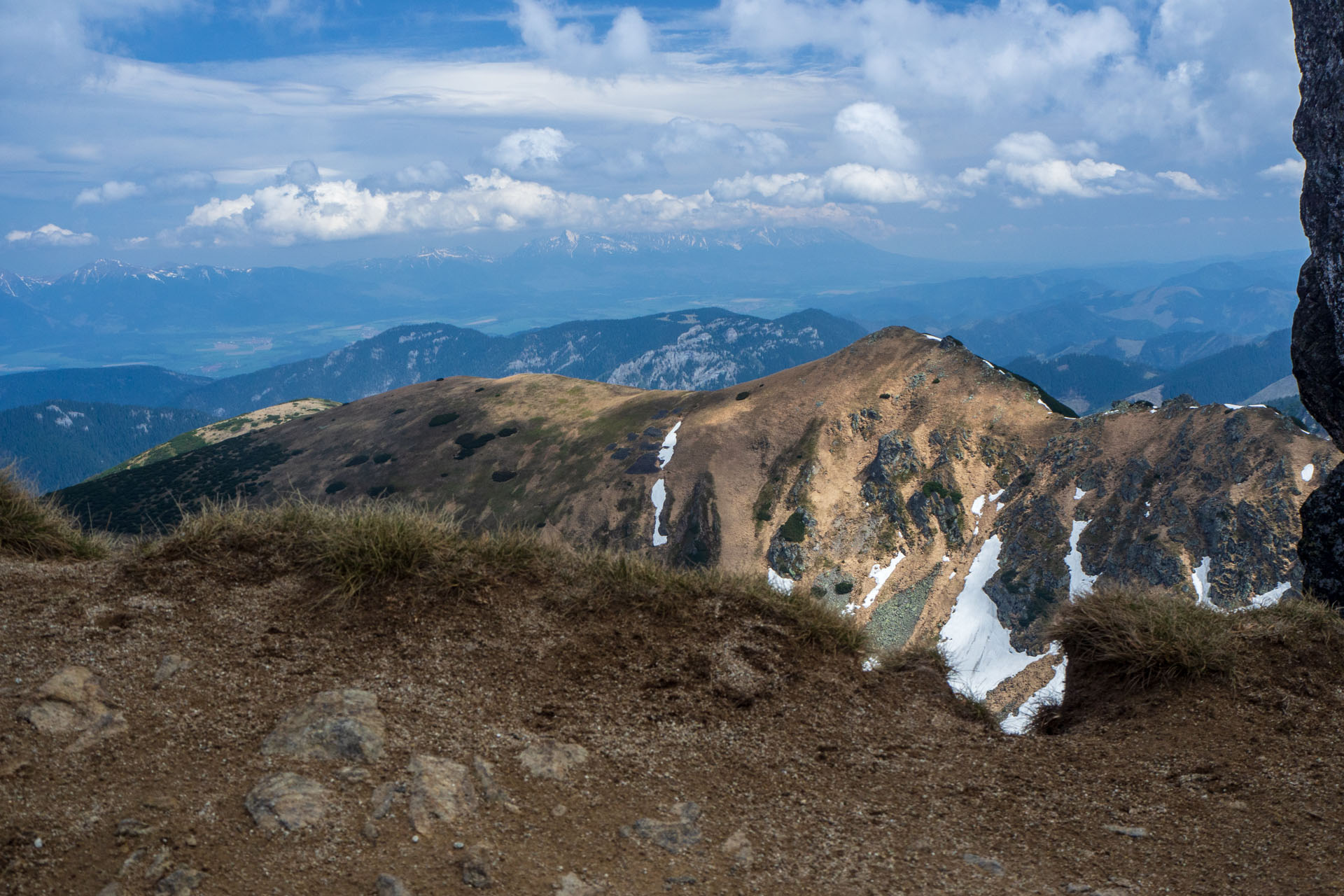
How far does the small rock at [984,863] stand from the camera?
5.88 meters

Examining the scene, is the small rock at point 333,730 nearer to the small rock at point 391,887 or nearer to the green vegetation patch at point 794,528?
the small rock at point 391,887

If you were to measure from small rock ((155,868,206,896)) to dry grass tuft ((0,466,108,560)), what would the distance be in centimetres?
685

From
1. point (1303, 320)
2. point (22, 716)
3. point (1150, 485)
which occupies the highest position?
point (1303, 320)

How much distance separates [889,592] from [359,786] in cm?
9249

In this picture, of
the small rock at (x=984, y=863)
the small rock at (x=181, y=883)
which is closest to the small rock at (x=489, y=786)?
the small rock at (x=181, y=883)

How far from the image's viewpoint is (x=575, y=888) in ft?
17.5

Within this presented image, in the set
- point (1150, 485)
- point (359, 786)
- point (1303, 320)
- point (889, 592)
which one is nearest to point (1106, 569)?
point (1150, 485)

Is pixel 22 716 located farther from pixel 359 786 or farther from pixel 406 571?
pixel 406 571

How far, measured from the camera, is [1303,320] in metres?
15.3

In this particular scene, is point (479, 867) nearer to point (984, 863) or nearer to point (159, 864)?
point (159, 864)

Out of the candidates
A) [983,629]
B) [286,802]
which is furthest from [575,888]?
[983,629]

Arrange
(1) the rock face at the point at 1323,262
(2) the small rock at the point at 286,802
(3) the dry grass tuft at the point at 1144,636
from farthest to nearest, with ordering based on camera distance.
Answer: (1) the rock face at the point at 1323,262 < (3) the dry grass tuft at the point at 1144,636 < (2) the small rock at the point at 286,802

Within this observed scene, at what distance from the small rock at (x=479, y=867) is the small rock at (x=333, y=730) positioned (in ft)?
4.54

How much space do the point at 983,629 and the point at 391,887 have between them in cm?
9142
